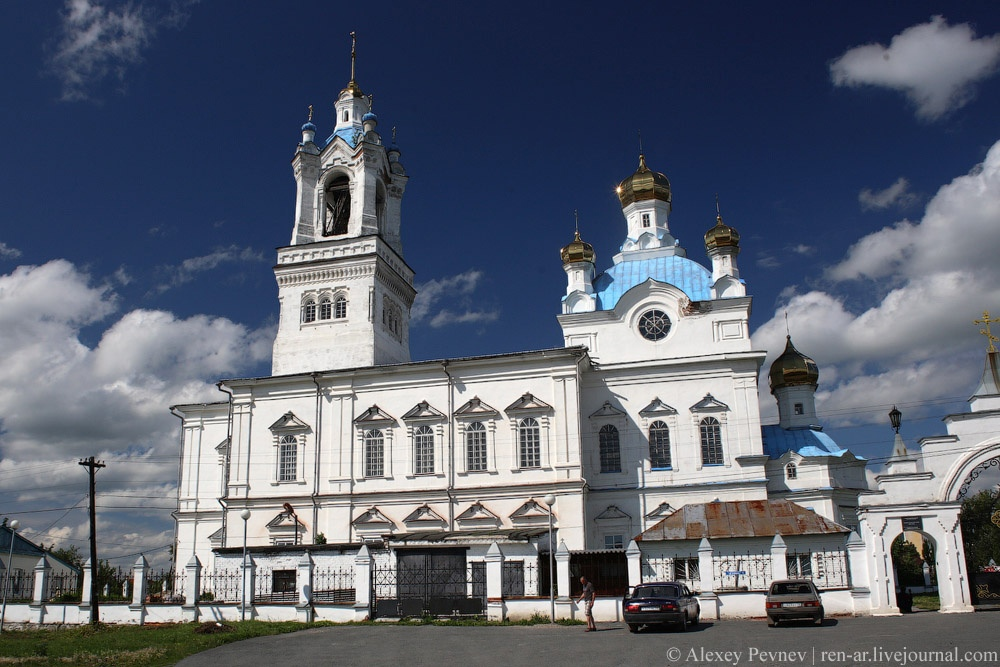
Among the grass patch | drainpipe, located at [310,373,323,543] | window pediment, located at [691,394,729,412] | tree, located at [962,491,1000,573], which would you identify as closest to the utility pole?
the grass patch

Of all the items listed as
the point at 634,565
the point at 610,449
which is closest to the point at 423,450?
the point at 610,449

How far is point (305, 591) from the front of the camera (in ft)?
67.1

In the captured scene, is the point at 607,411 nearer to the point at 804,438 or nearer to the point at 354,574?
the point at 804,438

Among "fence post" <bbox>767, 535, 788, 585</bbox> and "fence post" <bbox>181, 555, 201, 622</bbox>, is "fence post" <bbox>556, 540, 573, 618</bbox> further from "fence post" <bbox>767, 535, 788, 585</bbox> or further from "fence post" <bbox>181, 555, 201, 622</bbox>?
"fence post" <bbox>181, 555, 201, 622</bbox>

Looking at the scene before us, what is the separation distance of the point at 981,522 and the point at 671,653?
45.3 metres

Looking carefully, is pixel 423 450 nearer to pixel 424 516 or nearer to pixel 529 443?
pixel 424 516

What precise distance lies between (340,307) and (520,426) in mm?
9441

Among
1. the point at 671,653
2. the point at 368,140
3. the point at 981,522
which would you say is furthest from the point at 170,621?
the point at 981,522

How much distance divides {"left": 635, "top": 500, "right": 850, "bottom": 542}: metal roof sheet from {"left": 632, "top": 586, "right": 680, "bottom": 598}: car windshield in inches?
211

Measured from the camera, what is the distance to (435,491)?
2809 centimetres

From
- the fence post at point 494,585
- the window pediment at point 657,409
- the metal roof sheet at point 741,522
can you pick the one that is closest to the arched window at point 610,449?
the window pediment at point 657,409

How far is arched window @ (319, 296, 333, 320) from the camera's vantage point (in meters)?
32.9

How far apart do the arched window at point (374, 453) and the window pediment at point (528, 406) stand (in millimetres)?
4755

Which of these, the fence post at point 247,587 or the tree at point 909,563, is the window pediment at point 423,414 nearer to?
the fence post at point 247,587
